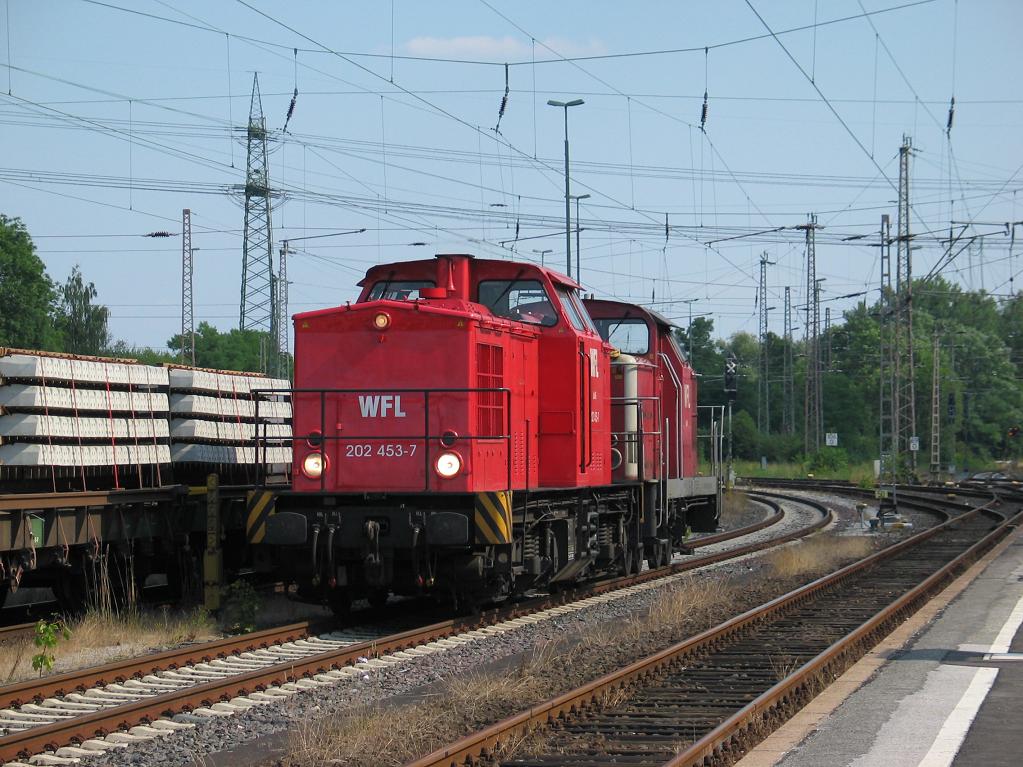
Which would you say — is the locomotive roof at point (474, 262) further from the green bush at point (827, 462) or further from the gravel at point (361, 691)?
the green bush at point (827, 462)

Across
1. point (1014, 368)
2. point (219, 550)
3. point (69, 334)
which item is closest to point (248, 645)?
point (219, 550)

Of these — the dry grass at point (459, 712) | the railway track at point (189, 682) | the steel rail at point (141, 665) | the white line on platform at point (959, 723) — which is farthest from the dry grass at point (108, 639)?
the white line on platform at point (959, 723)

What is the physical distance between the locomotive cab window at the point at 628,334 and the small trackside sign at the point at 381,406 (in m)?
5.49

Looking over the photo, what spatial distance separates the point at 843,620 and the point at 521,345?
4272 mm

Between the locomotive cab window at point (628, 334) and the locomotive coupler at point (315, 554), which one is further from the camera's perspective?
the locomotive cab window at point (628, 334)

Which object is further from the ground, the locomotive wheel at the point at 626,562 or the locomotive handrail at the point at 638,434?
the locomotive handrail at the point at 638,434

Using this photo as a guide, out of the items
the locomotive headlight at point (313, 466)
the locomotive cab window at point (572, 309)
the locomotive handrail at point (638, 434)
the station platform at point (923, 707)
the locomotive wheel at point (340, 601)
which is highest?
the locomotive cab window at point (572, 309)

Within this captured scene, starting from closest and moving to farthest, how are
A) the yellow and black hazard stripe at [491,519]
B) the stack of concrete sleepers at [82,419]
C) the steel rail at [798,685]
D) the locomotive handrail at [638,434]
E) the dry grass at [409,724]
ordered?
the dry grass at [409,724], the steel rail at [798,685], the stack of concrete sleepers at [82,419], the yellow and black hazard stripe at [491,519], the locomotive handrail at [638,434]

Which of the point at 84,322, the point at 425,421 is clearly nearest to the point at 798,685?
the point at 425,421

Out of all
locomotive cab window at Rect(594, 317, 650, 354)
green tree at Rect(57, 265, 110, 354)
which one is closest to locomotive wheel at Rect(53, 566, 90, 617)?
locomotive cab window at Rect(594, 317, 650, 354)

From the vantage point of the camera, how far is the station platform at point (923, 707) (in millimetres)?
6844

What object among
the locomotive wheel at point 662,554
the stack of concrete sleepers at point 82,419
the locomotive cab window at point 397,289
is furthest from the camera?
the locomotive wheel at point 662,554

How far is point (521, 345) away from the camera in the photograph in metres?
12.6

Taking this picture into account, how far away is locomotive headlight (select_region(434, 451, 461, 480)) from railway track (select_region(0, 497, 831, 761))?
141cm
